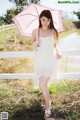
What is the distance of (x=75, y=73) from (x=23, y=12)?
966 millimetres

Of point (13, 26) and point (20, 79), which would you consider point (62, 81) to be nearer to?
point (20, 79)

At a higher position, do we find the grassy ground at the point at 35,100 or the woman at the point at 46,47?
the woman at the point at 46,47

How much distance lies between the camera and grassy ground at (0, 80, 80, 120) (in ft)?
13.0

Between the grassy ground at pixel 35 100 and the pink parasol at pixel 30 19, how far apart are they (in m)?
0.66

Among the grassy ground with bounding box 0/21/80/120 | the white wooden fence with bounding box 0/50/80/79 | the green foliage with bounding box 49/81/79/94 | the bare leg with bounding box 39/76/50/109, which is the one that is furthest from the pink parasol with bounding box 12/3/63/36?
the green foliage with bounding box 49/81/79/94

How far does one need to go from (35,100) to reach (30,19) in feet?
2.85

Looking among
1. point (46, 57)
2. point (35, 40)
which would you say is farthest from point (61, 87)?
point (35, 40)

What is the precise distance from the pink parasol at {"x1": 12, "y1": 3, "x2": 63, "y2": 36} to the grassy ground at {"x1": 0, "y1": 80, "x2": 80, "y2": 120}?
26.1 inches

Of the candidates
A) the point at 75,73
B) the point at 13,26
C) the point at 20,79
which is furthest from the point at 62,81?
the point at 13,26

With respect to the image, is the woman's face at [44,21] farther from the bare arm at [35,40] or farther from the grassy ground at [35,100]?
the grassy ground at [35,100]

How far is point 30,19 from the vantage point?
4098 mm

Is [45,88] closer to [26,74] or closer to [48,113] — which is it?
[48,113]

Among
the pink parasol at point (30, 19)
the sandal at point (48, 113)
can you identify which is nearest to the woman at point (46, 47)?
the pink parasol at point (30, 19)

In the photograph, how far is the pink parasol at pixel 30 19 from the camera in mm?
4023
